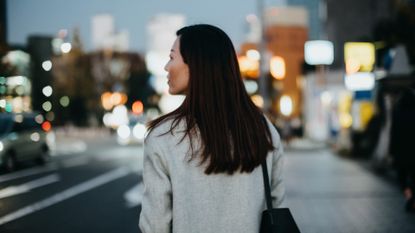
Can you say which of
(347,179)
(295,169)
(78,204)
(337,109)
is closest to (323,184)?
(347,179)

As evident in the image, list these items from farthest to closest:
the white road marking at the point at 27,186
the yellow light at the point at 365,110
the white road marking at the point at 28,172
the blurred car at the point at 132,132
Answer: the blurred car at the point at 132,132 < the yellow light at the point at 365,110 < the white road marking at the point at 28,172 < the white road marking at the point at 27,186

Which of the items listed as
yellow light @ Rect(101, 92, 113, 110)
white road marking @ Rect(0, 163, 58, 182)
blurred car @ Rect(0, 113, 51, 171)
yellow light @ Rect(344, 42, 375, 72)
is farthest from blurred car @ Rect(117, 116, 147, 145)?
yellow light @ Rect(101, 92, 113, 110)

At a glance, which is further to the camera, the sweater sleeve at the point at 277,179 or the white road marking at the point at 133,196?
the white road marking at the point at 133,196

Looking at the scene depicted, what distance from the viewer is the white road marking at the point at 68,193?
9.81 meters

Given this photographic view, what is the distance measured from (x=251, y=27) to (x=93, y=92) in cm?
3152

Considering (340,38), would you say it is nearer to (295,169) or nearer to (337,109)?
(337,109)

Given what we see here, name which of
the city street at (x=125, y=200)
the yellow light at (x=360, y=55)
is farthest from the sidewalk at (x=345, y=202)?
the yellow light at (x=360, y=55)

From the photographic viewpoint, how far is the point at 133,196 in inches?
472

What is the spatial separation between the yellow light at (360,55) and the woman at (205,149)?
21.9 meters

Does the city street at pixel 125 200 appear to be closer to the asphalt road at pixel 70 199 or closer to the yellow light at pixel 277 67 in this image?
the asphalt road at pixel 70 199

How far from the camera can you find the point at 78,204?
10961 mm

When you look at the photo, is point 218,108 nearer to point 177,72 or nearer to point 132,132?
point 177,72

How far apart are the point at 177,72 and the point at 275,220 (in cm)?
69

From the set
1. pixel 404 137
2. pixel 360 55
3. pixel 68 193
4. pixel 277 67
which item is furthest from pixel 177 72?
pixel 277 67
